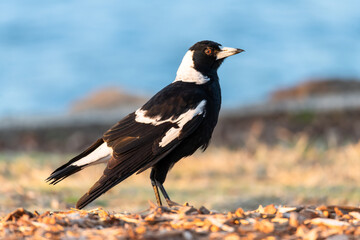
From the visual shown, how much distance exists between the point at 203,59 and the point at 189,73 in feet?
0.70

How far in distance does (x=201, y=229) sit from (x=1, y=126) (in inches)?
482

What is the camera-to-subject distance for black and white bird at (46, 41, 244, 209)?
16.7 feet

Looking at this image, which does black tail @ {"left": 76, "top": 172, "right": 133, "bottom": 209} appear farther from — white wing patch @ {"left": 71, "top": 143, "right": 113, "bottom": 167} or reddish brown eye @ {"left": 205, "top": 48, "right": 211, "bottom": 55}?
reddish brown eye @ {"left": 205, "top": 48, "right": 211, "bottom": 55}

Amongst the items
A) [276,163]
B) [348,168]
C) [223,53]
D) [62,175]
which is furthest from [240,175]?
[62,175]

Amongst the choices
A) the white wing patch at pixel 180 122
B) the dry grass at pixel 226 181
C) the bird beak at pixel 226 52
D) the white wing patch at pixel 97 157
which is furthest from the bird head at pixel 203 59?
the dry grass at pixel 226 181

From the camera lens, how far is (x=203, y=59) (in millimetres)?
5984

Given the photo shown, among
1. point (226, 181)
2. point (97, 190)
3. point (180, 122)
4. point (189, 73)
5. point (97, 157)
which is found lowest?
point (226, 181)

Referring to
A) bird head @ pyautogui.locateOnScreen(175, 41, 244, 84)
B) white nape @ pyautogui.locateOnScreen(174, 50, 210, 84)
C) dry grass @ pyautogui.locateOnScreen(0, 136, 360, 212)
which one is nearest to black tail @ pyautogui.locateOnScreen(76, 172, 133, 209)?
white nape @ pyautogui.locateOnScreen(174, 50, 210, 84)

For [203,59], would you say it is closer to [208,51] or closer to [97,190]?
[208,51]

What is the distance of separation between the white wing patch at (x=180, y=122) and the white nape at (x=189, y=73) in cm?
48

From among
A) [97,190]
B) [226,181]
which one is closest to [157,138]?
[97,190]

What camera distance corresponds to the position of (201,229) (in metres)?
3.89

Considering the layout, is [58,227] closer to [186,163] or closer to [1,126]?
[186,163]

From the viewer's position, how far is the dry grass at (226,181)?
768cm
